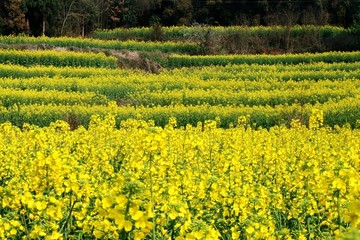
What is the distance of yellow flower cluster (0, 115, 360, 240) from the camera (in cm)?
325

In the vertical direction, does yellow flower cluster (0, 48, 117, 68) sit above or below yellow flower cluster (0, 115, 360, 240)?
below

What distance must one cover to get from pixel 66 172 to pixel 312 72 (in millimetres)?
21539

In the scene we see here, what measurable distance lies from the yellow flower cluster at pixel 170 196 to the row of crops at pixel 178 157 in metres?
0.01

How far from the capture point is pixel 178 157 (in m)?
7.75

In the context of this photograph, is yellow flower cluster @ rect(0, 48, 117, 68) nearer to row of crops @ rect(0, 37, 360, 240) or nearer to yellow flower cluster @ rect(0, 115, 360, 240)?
row of crops @ rect(0, 37, 360, 240)

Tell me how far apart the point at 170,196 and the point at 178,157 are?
365 cm

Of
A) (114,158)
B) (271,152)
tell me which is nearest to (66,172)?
(271,152)

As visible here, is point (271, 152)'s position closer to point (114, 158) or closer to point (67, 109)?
point (114, 158)

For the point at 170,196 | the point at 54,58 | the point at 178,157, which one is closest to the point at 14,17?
the point at 54,58

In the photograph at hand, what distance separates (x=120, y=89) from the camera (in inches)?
834

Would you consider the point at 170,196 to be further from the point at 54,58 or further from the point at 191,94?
the point at 54,58

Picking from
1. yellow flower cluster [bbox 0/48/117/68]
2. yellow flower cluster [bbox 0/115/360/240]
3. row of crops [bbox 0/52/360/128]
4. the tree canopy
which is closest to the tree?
the tree canopy

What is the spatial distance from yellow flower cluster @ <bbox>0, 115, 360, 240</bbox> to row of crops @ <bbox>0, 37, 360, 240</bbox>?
0.04 feet

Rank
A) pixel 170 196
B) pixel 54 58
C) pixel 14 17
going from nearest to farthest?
pixel 170 196 → pixel 54 58 → pixel 14 17
